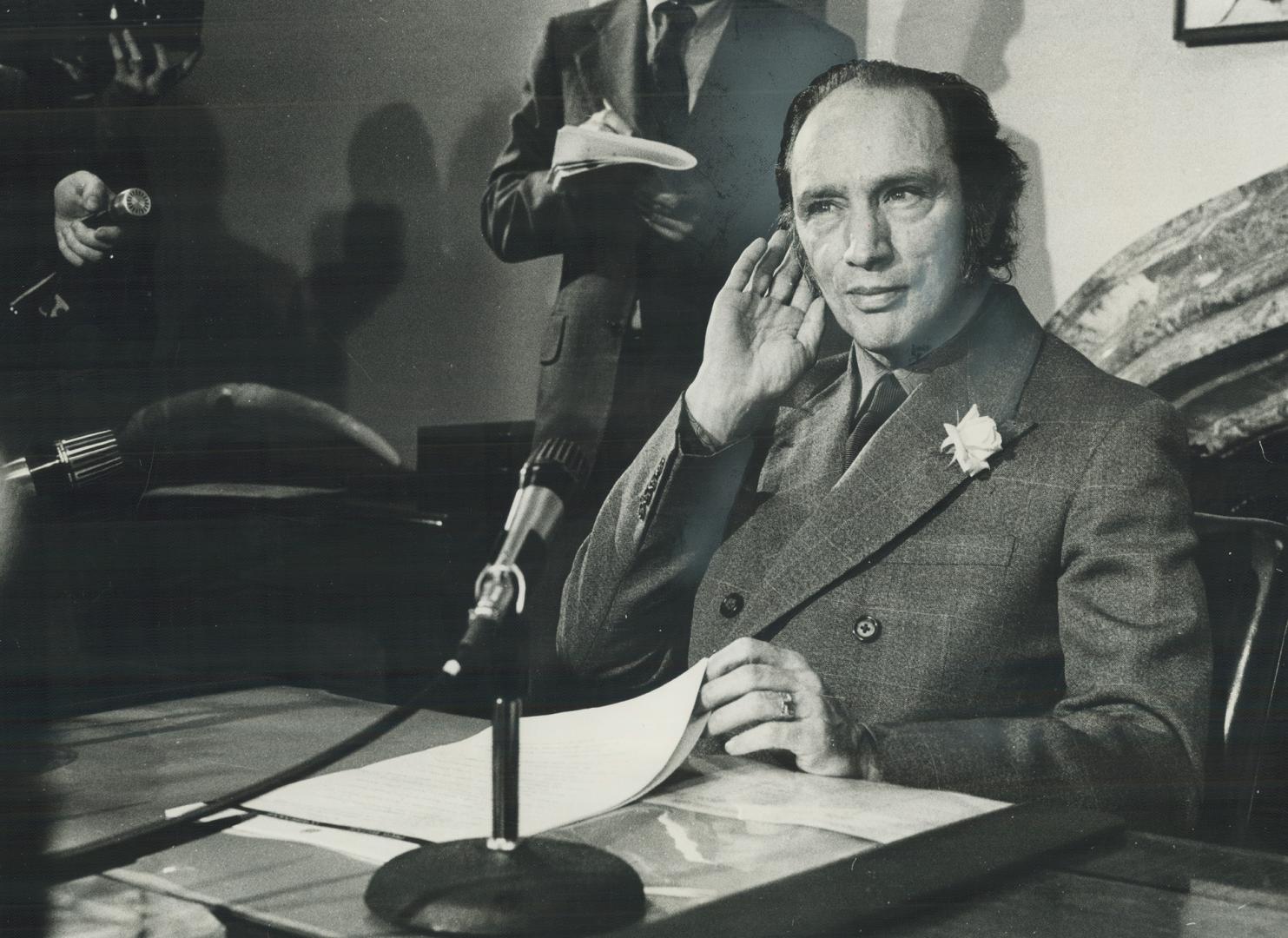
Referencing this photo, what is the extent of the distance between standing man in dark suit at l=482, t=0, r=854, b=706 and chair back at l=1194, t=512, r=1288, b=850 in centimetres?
62

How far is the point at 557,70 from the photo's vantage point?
1588 mm

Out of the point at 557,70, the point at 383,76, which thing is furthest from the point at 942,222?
the point at 383,76

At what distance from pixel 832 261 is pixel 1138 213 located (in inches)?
12.9

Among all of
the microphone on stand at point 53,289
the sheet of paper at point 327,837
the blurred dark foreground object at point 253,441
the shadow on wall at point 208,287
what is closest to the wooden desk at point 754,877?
the sheet of paper at point 327,837

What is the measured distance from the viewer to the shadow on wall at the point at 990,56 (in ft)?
4.56

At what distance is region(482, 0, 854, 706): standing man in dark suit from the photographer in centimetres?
150

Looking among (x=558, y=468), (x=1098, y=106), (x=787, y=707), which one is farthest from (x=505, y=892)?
(x=1098, y=106)

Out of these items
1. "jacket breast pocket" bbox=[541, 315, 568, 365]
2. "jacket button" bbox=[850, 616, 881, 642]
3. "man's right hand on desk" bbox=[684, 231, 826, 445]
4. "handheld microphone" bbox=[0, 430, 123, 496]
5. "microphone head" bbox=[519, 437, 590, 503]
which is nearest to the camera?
"microphone head" bbox=[519, 437, 590, 503]

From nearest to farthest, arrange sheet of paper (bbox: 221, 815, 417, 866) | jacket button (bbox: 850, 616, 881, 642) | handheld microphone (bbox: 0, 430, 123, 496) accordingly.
Answer: 1. sheet of paper (bbox: 221, 815, 417, 866)
2. jacket button (bbox: 850, 616, 881, 642)
3. handheld microphone (bbox: 0, 430, 123, 496)

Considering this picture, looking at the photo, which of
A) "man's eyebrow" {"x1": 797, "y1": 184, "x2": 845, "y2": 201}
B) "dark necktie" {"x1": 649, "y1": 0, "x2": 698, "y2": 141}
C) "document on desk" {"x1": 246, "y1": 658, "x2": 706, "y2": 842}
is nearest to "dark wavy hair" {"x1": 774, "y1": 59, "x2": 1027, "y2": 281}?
"man's eyebrow" {"x1": 797, "y1": 184, "x2": 845, "y2": 201}

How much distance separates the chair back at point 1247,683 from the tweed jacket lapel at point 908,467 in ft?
0.79

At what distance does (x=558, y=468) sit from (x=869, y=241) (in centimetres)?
50

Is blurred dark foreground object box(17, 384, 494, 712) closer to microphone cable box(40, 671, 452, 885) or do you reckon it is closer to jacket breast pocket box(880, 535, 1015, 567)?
jacket breast pocket box(880, 535, 1015, 567)

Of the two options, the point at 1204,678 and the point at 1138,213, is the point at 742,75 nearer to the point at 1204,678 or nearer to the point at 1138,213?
the point at 1138,213
